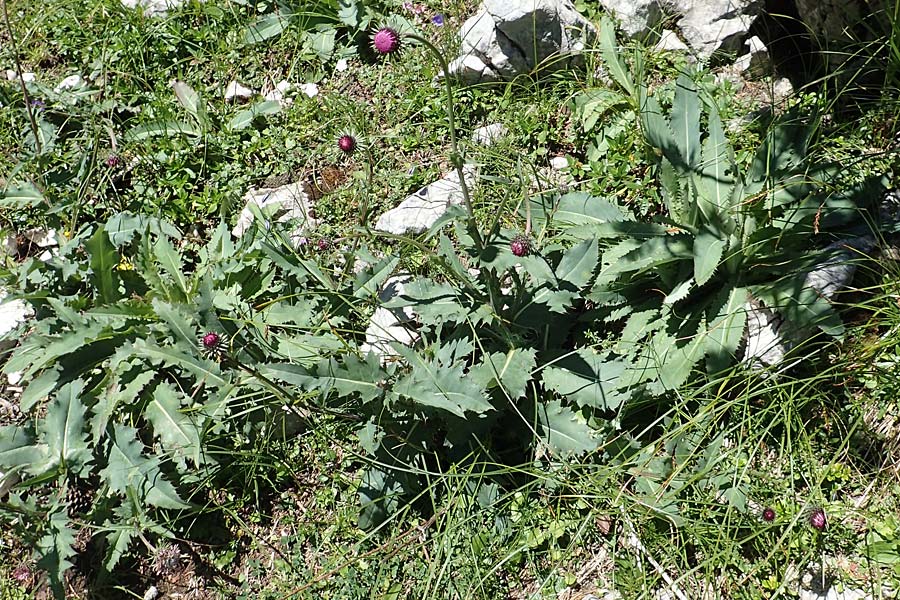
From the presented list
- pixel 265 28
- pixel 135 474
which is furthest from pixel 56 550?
pixel 265 28

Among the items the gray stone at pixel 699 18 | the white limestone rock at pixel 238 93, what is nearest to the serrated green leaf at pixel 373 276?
the white limestone rock at pixel 238 93

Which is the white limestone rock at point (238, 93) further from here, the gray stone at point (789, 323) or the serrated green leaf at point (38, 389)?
the gray stone at point (789, 323)

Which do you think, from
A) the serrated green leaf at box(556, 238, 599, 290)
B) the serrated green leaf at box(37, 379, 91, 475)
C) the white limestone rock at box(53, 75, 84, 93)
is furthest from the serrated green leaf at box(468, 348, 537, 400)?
the white limestone rock at box(53, 75, 84, 93)

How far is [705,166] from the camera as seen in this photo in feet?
10.0

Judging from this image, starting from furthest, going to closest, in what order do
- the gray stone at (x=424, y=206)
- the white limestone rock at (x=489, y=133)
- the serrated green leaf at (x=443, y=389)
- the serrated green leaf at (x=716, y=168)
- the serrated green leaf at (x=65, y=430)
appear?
the white limestone rock at (x=489, y=133)
the gray stone at (x=424, y=206)
the serrated green leaf at (x=65, y=430)
the serrated green leaf at (x=716, y=168)
the serrated green leaf at (x=443, y=389)

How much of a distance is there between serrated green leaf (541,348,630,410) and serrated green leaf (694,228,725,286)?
44cm

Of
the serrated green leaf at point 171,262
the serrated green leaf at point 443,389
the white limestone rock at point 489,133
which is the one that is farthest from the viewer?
the white limestone rock at point 489,133

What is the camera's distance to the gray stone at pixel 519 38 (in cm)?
373

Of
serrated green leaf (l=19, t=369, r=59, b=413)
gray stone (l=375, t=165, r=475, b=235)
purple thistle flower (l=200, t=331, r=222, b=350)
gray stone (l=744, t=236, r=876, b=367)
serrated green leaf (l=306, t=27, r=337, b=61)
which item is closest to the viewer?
gray stone (l=744, t=236, r=876, b=367)

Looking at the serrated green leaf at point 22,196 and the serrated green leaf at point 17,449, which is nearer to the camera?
the serrated green leaf at point 17,449

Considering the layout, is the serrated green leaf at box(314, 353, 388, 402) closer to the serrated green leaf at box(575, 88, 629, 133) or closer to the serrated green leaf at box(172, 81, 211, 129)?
the serrated green leaf at box(575, 88, 629, 133)

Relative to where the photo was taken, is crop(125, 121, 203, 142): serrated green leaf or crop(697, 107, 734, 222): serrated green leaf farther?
crop(125, 121, 203, 142): serrated green leaf

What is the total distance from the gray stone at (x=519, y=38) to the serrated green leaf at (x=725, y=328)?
1498 millimetres

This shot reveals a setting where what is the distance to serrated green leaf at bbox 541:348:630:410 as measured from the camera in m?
2.87
